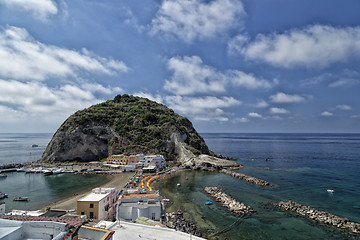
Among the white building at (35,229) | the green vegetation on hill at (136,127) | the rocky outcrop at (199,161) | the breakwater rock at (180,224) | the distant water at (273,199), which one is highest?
the green vegetation on hill at (136,127)

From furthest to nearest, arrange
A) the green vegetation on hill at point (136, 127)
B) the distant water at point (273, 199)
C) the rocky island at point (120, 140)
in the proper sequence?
the green vegetation on hill at point (136, 127) < the rocky island at point (120, 140) < the distant water at point (273, 199)

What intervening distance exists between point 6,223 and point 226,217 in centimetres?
2592

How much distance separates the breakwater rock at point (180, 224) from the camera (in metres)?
23.8

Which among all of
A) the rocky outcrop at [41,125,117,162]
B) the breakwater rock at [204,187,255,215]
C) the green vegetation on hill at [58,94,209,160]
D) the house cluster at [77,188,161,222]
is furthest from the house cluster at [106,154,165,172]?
the house cluster at [77,188,161,222]

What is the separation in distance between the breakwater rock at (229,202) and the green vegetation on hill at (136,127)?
3658 centimetres

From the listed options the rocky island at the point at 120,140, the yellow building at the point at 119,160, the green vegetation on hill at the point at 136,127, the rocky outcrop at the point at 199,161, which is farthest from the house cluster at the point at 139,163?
the rocky outcrop at the point at 199,161

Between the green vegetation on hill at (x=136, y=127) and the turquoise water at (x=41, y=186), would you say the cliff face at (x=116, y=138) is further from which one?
the turquoise water at (x=41, y=186)

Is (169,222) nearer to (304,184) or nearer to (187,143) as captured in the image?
(304,184)

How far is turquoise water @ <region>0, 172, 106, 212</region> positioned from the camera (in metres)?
35.4

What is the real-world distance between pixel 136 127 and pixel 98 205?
68439 millimetres

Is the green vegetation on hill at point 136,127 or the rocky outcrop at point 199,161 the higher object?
the green vegetation on hill at point 136,127

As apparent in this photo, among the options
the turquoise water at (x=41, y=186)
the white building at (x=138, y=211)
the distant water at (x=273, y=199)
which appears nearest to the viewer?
the white building at (x=138, y=211)

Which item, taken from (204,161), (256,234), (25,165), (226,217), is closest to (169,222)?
(226,217)

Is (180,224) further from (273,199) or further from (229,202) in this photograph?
(273,199)
